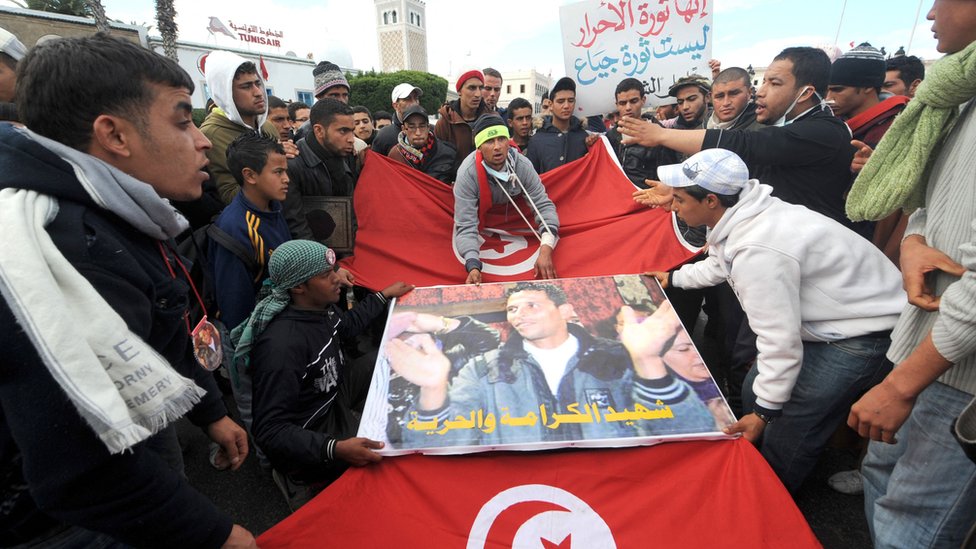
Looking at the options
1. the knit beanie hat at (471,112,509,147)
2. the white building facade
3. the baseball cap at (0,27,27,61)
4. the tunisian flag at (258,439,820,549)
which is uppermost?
the white building facade

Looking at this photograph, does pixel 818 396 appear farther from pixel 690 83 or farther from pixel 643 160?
pixel 690 83

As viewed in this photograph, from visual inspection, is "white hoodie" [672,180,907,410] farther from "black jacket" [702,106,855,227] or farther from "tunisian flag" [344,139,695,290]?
"tunisian flag" [344,139,695,290]

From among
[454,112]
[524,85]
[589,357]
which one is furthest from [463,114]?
[524,85]

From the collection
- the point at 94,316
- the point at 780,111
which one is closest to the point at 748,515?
the point at 94,316

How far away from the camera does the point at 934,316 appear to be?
141 cm

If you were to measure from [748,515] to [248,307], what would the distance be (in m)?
2.57

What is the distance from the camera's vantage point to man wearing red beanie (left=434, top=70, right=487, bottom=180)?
5.02m

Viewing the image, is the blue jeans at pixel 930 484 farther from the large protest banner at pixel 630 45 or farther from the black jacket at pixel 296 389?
the large protest banner at pixel 630 45

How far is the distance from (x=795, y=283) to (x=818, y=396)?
0.58m

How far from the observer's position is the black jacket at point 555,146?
4793 millimetres

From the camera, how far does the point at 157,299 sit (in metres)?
1.21

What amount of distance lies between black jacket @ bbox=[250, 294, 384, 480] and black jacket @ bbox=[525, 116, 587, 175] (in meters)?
3.12

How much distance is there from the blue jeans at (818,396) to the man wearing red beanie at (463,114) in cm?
385

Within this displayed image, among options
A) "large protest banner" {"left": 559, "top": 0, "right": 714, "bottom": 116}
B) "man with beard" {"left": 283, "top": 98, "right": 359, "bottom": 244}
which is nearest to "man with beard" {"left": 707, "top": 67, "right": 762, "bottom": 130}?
"large protest banner" {"left": 559, "top": 0, "right": 714, "bottom": 116}
